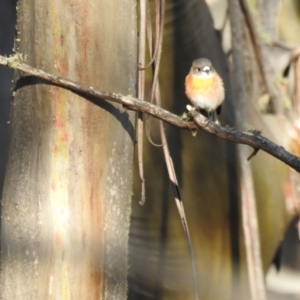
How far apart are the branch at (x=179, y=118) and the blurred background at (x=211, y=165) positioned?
4.07 ft

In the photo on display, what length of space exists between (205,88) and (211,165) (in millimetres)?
676

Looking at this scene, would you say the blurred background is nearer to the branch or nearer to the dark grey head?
the dark grey head

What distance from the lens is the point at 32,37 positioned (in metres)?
1.62

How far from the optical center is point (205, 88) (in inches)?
97.8

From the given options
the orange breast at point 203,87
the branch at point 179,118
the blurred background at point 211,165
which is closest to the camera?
the branch at point 179,118

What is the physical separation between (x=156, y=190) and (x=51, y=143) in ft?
4.63

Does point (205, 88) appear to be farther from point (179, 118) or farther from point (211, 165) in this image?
point (179, 118)

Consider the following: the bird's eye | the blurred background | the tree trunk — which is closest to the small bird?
the bird's eye

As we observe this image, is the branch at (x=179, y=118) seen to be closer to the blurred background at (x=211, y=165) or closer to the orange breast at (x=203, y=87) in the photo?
the orange breast at (x=203, y=87)

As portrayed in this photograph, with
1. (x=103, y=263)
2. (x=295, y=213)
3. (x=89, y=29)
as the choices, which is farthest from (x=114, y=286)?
(x=295, y=213)

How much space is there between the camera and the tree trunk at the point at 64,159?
5.23 ft

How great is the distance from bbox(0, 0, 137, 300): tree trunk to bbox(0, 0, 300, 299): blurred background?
1212mm

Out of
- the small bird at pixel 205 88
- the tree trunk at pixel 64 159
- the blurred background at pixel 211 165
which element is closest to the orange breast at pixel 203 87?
the small bird at pixel 205 88

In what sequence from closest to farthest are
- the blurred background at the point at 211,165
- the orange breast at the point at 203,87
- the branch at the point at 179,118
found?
the branch at the point at 179,118 → the orange breast at the point at 203,87 → the blurred background at the point at 211,165
